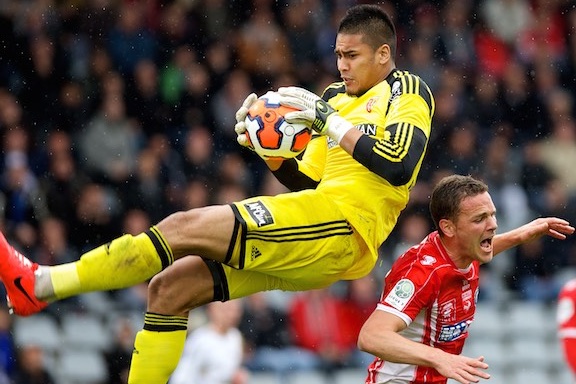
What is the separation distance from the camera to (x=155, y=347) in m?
6.82

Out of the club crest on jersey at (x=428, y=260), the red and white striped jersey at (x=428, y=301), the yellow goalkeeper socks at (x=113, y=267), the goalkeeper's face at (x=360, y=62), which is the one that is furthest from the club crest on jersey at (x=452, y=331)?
the yellow goalkeeper socks at (x=113, y=267)

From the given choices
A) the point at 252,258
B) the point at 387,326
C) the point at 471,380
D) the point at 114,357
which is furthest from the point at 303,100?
the point at 114,357

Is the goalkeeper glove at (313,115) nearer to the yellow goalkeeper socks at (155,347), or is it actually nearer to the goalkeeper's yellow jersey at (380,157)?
the goalkeeper's yellow jersey at (380,157)

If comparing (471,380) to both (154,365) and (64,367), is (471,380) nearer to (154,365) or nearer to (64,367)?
(154,365)

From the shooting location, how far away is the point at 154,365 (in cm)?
682

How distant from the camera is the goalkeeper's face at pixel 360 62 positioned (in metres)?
6.98

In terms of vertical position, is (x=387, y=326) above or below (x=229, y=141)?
below

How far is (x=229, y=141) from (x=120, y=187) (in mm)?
1633

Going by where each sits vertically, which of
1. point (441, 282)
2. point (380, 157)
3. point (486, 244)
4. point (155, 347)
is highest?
point (380, 157)

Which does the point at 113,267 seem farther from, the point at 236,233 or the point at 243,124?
the point at 243,124

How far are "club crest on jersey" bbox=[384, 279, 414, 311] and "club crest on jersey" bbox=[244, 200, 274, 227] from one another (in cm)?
75

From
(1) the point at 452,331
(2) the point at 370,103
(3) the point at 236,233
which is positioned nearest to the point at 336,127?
(2) the point at 370,103

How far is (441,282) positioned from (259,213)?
1048 mm

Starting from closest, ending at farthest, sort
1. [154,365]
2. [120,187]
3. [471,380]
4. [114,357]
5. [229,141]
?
[471,380], [154,365], [114,357], [120,187], [229,141]
